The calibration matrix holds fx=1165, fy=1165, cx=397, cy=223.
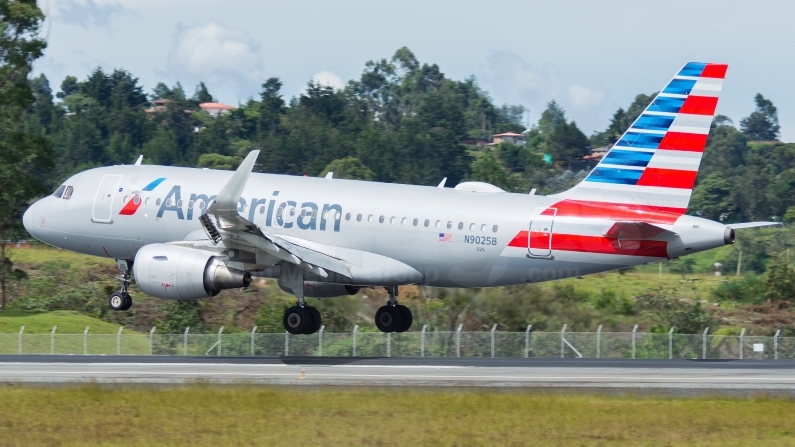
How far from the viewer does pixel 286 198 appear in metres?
40.8

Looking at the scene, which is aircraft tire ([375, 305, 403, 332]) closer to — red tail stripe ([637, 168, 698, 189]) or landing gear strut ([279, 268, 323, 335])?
landing gear strut ([279, 268, 323, 335])

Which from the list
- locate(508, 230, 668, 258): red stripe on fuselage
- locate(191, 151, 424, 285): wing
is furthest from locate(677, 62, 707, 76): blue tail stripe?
locate(191, 151, 424, 285): wing

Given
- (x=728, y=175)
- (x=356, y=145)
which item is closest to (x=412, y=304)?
(x=356, y=145)

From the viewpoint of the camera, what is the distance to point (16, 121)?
217 ft

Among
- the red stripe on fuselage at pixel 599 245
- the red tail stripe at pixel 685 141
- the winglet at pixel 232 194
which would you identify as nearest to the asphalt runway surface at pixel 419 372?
the red stripe on fuselage at pixel 599 245

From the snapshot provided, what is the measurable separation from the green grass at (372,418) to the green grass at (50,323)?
2407cm

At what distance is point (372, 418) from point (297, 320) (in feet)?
49.2

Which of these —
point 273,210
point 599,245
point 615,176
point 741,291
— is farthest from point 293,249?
point 741,291

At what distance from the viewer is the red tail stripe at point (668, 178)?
36.8 meters

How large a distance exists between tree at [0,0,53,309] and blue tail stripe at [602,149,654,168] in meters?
38.5

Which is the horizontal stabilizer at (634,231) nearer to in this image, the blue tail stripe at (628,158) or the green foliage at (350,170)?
the blue tail stripe at (628,158)

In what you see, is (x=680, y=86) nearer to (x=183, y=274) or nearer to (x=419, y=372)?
(x=419, y=372)

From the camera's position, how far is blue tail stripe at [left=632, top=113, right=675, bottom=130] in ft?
122

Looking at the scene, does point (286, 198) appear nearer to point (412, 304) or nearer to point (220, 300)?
point (412, 304)
